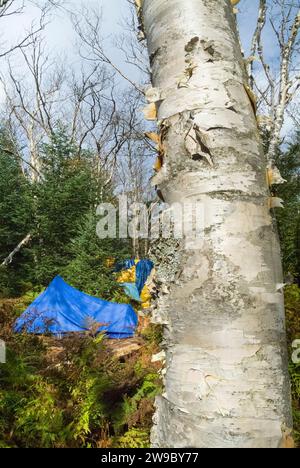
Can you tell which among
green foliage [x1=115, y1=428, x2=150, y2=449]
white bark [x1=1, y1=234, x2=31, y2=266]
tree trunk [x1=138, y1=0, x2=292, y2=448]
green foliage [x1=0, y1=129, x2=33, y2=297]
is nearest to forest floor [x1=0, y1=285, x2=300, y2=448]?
green foliage [x1=115, y1=428, x2=150, y2=449]

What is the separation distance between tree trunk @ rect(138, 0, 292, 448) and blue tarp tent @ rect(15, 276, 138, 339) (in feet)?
21.0

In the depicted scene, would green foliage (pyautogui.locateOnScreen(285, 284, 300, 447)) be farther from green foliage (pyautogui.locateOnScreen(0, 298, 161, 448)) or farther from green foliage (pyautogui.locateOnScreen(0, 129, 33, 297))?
Answer: green foliage (pyautogui.locateOnScreen(0, 129, 33, 297))

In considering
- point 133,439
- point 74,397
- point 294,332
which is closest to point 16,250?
point 74,397

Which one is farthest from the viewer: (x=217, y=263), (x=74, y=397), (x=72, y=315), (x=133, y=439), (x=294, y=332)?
(x=72, y=315)

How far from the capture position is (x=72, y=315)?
7.60 meters

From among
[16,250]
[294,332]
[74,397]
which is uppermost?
[16,250]

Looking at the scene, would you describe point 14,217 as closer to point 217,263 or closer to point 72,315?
point 72,315

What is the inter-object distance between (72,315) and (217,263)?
742 centimetres

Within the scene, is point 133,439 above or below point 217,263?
below

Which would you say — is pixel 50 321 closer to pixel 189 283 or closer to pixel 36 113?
pixel 189 283

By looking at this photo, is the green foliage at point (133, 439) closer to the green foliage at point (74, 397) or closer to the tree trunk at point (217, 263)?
the green foliage at point (74, 397)

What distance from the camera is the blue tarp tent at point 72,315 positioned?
22.8 ft

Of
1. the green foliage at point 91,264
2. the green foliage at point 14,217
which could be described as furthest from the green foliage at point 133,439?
the green foliage at point 14,217

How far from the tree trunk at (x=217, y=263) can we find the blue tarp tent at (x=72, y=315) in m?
6.41
